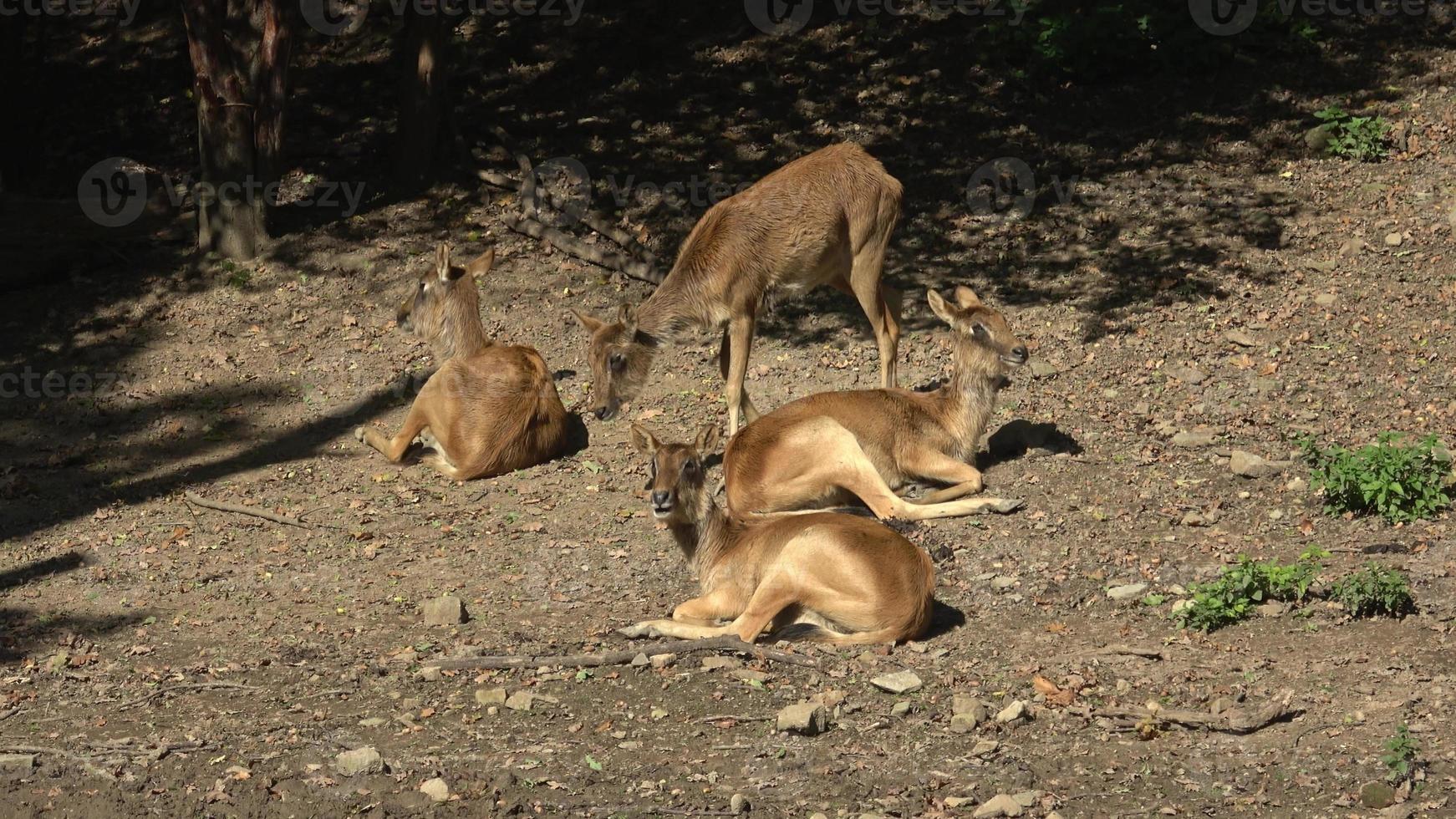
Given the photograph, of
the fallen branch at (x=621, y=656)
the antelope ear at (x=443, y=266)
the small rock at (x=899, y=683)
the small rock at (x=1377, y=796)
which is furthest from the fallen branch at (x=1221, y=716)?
the antelope ear at (x=443, y=266)

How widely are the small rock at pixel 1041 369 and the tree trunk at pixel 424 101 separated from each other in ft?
23.8

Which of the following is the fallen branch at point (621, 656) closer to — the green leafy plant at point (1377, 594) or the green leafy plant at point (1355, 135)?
the green leafy plant at point (1377, 594)

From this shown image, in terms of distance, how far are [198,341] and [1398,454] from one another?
10.2 m

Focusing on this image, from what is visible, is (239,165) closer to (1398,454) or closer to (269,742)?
(269,742)

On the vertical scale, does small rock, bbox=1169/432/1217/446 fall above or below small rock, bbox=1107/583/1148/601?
above

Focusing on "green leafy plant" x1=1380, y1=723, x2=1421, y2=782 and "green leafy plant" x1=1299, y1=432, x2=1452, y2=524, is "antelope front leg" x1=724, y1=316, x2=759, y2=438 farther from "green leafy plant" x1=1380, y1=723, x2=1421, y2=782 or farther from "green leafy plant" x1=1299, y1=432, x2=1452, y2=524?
"green leafy plant" x1=1380, y1=723, x2=1421, y2=782

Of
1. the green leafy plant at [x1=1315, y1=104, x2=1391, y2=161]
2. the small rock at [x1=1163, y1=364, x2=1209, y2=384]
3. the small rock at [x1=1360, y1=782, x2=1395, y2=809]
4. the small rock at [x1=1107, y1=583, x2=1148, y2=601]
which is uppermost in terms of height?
the green leafy plant at [x1=1315, y1=104, x2=1391, y2=161]

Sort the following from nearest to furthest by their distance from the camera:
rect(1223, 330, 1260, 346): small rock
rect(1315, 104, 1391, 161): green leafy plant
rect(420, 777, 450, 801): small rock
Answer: rect(420, 777, 450, 801): small rock → rect(1223, 330, 1260, 346): small rock → rect(1315, 104, 1391, 161): green leafy plant

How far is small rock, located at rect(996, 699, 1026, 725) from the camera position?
23.7 ft

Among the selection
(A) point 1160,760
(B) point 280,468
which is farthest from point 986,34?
(A) point 1160,760

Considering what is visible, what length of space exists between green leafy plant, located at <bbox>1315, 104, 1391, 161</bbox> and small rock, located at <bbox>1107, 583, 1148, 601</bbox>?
26.6ft

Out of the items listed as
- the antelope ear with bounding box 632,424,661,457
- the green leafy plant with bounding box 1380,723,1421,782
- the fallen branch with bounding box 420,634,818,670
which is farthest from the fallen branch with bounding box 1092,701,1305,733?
the antelope ear with bounding box 632,424,661,457

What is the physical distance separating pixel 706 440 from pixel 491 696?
2.01 meters

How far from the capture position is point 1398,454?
360 inches
